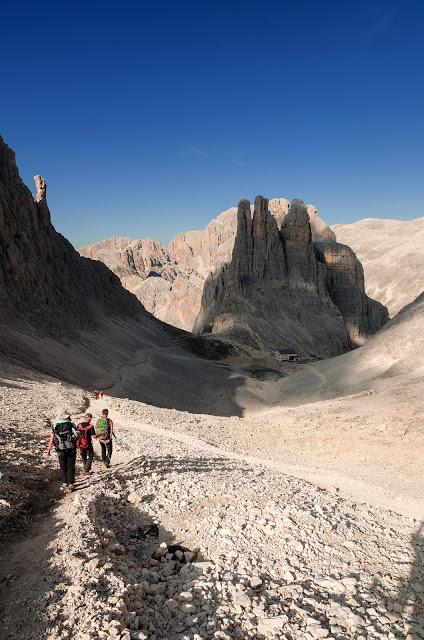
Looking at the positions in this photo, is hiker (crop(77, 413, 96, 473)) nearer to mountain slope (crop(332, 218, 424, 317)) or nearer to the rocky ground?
the rocky ground

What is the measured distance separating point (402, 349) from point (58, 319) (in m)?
34.2

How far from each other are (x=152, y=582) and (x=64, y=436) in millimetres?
4373

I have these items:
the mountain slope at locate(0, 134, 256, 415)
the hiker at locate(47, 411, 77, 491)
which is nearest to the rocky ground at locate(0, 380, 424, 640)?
the hiker at locate(47, 411, 77, 491)

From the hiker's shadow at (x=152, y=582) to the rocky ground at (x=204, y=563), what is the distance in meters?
0.02

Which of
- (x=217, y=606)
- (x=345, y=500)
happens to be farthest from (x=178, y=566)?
(x=345, y=500)

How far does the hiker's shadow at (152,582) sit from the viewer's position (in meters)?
5.22

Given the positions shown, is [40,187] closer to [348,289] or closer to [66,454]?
[66,454]

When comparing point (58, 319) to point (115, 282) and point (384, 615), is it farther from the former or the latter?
point (384, 615)

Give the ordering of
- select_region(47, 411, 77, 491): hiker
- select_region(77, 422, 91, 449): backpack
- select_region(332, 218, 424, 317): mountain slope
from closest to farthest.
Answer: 1. select_region(47, 411, 77, 491): hiker
2. select_region(77, 422, 91, 449): backpack
3. select_region(332, 218, 424, 317): mountain slope

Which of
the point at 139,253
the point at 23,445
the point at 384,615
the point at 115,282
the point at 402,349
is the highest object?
the point at 139,253

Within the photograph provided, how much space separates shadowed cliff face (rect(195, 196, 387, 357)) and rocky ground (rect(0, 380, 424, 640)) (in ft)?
235

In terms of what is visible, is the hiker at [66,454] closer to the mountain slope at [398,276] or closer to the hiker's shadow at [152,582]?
the hiker's shadow at [152,582]

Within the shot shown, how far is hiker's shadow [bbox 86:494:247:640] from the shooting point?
522 cm

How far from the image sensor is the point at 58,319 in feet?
155
